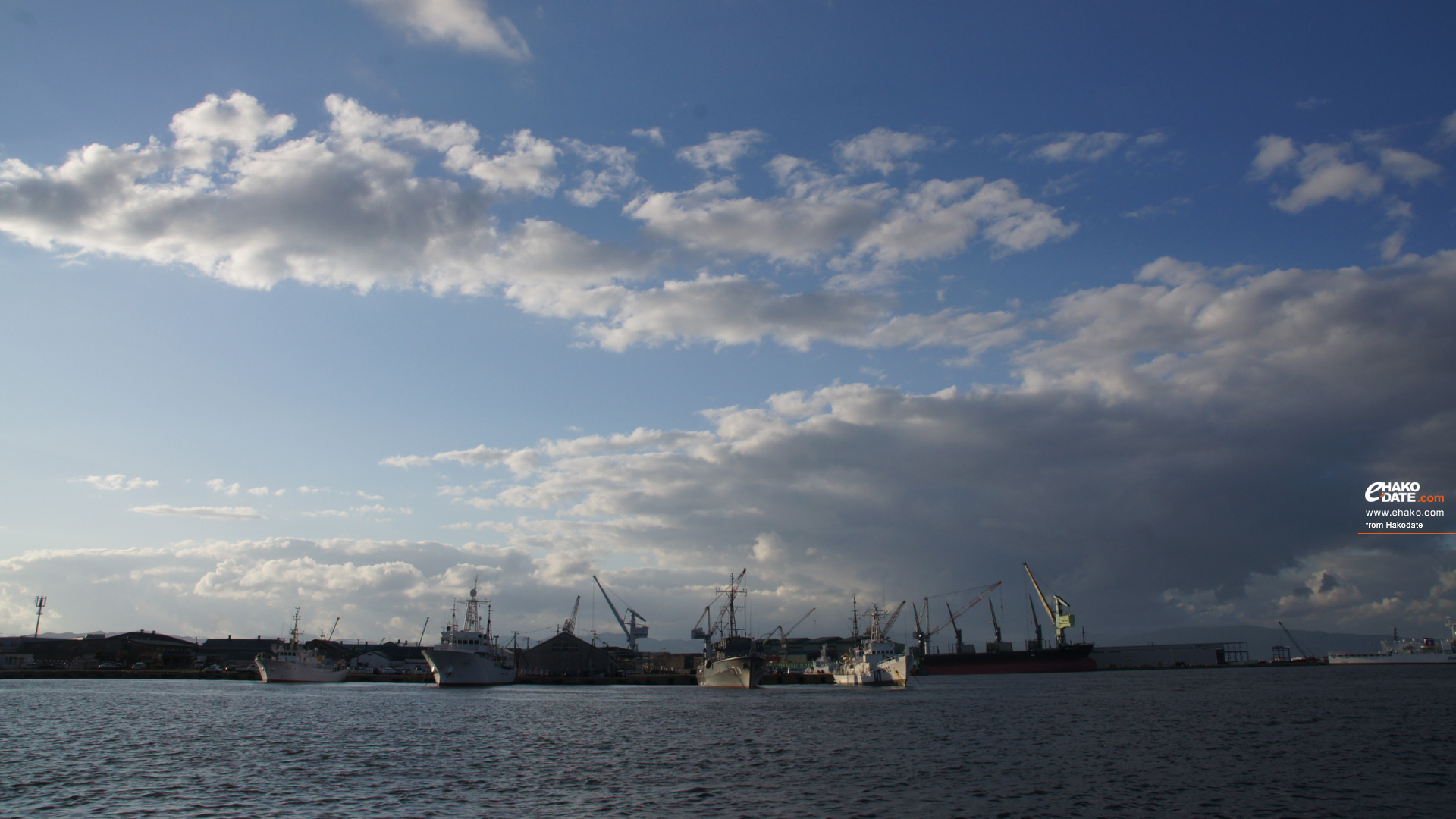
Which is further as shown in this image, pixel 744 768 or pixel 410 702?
pixel 410 702

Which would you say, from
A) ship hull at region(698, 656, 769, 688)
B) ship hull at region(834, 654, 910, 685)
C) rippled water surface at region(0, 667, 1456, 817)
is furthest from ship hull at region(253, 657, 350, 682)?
ship hull at region(834, 654, 910, 685)

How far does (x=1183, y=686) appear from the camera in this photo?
131m

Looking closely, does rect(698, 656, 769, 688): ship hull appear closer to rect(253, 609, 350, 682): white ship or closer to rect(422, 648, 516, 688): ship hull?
rect(422, 648, 516, 688): ship hull

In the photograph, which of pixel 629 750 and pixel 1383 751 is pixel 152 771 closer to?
pixel 629 750

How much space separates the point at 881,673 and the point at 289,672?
402 feet

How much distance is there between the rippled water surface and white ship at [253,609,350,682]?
83.8 meters

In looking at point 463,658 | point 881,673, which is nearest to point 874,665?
point 881,673

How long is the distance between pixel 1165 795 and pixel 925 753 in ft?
52.8

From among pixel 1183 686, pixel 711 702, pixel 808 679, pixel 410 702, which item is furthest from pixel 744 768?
pixel 808 679

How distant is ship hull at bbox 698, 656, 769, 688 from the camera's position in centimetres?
13412

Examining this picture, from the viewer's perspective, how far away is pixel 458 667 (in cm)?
14900

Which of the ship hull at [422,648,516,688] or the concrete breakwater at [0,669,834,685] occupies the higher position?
the ship hull at [422,648,516,688]

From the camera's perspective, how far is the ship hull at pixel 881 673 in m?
140

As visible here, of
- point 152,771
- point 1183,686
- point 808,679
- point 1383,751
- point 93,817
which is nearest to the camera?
point 93,817
